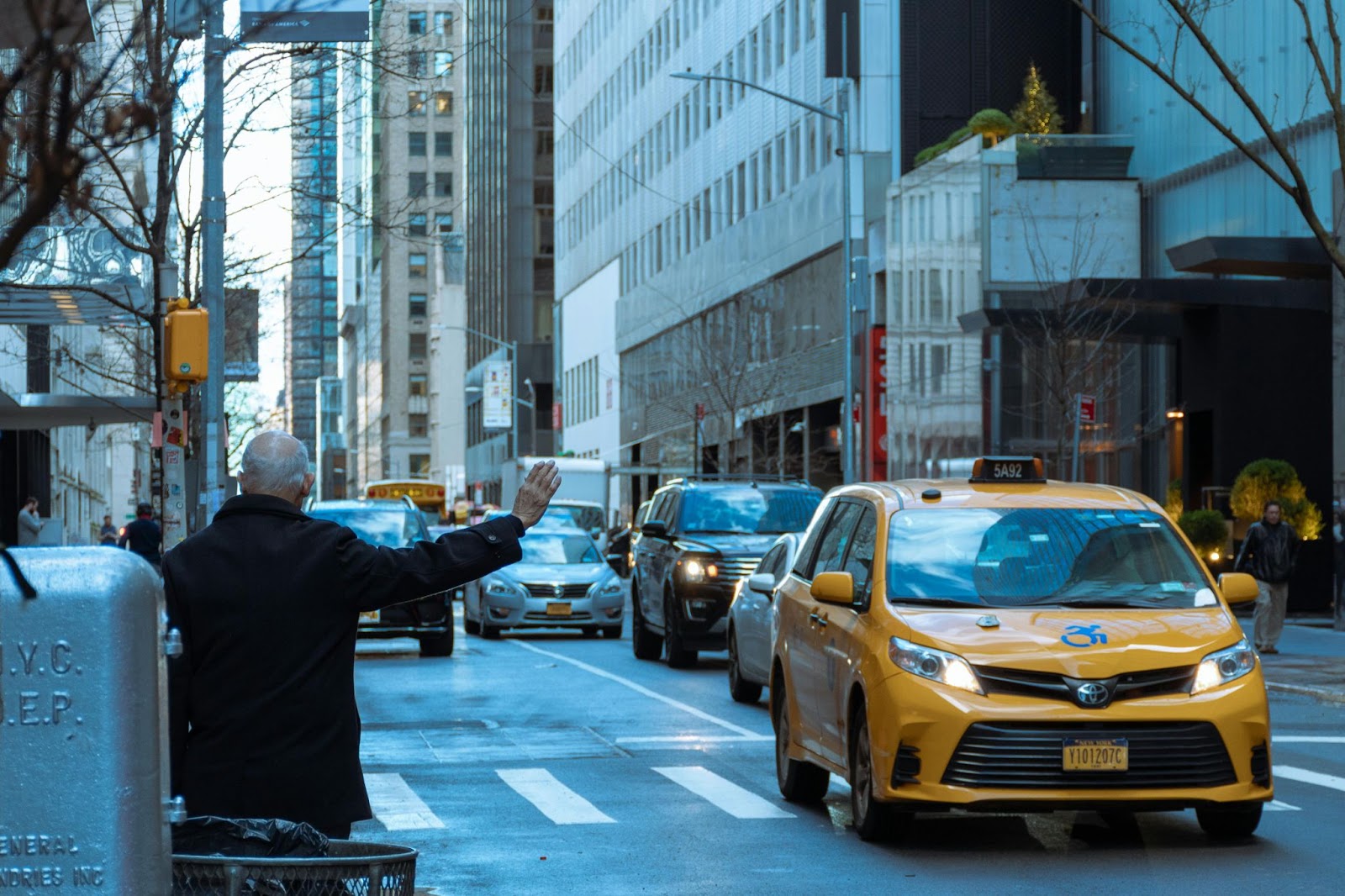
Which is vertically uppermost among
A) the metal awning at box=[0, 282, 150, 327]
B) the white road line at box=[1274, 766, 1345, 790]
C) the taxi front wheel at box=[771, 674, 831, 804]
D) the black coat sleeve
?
the metal awning at box=[0, 282, 150, 327]

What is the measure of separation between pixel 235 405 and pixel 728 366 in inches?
797

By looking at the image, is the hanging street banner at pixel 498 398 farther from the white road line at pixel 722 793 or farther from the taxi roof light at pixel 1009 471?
the taxi roof light at pixel 1009 471

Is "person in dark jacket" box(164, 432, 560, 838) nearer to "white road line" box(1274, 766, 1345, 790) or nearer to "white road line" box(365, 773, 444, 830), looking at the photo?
"white road line" box(365, 773, 444, 830)

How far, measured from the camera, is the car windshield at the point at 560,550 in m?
31.4

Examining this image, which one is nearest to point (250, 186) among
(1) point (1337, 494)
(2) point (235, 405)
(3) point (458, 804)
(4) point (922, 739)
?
(1) point (1337, 494)

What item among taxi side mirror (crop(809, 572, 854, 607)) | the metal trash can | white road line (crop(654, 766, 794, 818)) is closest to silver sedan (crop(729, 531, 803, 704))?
white road line (crop(654, 766, 794, 818))

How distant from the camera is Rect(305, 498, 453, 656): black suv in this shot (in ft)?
85.2

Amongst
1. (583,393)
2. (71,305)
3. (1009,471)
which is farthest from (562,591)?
(583,393)

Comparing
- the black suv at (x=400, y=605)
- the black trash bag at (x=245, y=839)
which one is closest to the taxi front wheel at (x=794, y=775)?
the black trash bag at (x=245, y=839)

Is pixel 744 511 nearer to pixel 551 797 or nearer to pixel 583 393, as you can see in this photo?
pixel 551 797

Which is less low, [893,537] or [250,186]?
[250,186]

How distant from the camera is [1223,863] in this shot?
33.0ft

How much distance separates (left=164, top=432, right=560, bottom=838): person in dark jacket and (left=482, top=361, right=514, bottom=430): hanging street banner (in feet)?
347

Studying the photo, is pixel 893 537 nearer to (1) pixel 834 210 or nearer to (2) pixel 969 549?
(2) pixel 969 549
